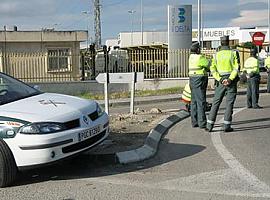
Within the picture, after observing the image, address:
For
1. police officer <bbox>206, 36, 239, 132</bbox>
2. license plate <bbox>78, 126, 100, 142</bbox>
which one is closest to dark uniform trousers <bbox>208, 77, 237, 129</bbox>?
police officer <bbox>206, 36, 239, 132</bbox>

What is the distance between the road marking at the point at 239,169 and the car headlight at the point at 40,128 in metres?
2.51

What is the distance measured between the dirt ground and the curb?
0.45 ft

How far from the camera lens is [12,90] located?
7141 mm

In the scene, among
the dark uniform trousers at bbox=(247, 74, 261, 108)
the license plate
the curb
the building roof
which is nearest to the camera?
the license plate

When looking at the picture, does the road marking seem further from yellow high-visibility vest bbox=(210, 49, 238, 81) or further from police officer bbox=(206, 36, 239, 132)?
yellow high-visibility vest bbox=(210, 49, 238, 81)

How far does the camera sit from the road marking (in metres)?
5.61

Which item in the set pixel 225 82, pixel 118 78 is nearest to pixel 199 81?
pixel 225 82

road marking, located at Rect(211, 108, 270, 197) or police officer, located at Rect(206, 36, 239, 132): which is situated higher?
police officer, located at Rect(206, 36, 239, 132)

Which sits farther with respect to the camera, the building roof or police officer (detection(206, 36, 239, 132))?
the building roof

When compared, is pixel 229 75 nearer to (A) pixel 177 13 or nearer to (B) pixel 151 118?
(B) pixel 151 118

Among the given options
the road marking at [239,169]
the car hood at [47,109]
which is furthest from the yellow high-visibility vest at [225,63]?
the car hood at [47,109]

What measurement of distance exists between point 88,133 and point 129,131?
310cm

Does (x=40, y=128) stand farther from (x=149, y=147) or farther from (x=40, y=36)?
(x=40, y=36)

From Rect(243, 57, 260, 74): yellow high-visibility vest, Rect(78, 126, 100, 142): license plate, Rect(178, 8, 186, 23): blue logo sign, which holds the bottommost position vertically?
Rect(78, 126, 100, 142): license plate
